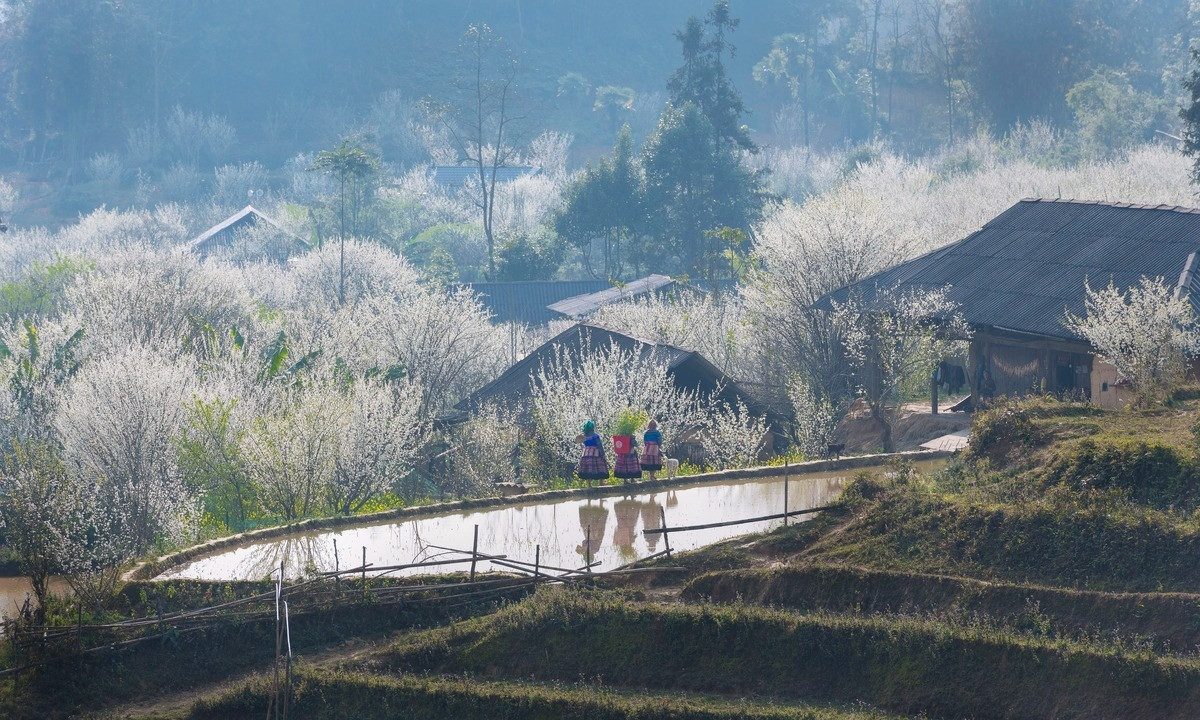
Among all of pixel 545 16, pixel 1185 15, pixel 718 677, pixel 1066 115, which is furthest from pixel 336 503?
pixel 545 16

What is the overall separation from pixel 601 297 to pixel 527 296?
19.5ft

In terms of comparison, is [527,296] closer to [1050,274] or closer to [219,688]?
[1050,274]

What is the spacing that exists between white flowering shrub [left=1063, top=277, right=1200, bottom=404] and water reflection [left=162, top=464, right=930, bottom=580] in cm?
394

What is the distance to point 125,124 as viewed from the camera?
98312 millimetres

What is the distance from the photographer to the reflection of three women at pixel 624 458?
2039 cm

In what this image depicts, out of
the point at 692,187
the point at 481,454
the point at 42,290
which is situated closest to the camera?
the point at 481,454

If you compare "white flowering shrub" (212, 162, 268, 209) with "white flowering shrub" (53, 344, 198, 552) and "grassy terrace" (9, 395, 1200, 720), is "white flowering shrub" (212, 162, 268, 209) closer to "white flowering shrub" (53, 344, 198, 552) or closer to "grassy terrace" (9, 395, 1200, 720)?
"white flowering shrub" (53, 344, 198, 552)

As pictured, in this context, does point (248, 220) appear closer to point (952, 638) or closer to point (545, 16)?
point (545, 16)

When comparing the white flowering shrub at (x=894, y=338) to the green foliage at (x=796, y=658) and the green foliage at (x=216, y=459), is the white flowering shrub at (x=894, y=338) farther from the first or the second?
the green foliage at (x=796, y=658)

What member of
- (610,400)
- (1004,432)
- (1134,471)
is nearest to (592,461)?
(1004,432)

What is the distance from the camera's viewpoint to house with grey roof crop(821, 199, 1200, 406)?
83.1 feet

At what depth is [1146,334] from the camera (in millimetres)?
22766

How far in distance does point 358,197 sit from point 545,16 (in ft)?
155

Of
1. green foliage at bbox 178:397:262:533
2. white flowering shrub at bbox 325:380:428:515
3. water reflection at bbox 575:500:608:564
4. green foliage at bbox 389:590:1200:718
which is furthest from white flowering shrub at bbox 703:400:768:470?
green foliage at bbox 389:590:1200:718
